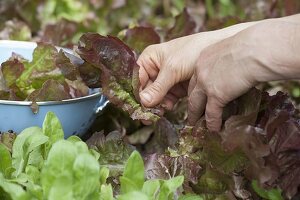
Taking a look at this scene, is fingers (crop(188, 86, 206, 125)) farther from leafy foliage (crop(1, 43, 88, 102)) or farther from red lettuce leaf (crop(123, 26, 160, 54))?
red lettuce leaf (crop(123, 26, 160, 54))

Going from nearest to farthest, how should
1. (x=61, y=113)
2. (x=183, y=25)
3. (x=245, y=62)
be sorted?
(x=245, y=62) → (x=61, y=113) → (x=183, y=25)

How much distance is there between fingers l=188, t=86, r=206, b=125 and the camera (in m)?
1.11

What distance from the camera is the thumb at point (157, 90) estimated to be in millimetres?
1188

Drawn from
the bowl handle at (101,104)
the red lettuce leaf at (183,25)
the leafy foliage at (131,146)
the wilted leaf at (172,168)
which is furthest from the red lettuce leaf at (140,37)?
the wilted leaf at (172,168)

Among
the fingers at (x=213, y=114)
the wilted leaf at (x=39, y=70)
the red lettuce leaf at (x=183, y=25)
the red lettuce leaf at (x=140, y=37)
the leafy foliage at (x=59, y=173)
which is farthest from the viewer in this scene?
the red lettuce leaf at (x=183, y=25)

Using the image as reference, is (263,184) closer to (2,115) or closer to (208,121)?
(208,121)

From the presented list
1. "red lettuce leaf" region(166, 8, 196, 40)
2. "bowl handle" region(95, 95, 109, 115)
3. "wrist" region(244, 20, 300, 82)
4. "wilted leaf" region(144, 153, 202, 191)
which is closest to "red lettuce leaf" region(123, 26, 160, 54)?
"red lettuce leaf" region(166, 8, 196, 40)

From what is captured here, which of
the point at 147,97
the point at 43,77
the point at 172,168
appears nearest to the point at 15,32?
the point at 43,77

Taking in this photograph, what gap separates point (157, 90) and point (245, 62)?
9.8 inches

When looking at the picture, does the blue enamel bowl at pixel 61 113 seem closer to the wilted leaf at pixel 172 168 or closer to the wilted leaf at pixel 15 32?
the wilted leaf at pixel 172 168

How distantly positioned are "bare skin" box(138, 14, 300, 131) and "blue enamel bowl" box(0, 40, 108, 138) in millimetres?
122

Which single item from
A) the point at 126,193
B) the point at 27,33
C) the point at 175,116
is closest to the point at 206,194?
the point at 126,193

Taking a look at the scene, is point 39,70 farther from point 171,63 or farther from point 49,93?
point 171,63

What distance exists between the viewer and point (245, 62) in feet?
3.25
